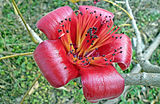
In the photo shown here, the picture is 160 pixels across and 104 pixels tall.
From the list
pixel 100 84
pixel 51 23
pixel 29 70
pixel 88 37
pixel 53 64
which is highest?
pixel 51 23

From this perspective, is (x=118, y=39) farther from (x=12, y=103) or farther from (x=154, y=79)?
(x=12, y=103)

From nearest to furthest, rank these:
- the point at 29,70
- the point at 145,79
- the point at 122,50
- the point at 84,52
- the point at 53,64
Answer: the point at 53,64, the point at 145,79, the point at 122,50, the point at 84,52, the point at 29,70

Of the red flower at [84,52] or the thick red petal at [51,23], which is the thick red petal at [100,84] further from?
the thick red petal at [51,23]

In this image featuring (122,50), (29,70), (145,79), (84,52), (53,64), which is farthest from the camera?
(29,70)

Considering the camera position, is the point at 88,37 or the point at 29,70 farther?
the point at 29,70

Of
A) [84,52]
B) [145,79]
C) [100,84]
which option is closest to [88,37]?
[84,52]

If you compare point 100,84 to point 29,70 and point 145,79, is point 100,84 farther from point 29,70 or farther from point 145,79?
point 29,70

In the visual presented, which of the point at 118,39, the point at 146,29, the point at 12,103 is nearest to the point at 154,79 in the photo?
the point at 118,39

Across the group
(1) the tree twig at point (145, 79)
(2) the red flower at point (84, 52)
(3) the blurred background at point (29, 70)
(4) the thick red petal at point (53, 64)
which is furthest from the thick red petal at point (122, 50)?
(3) the blurred background at point (29, 70)

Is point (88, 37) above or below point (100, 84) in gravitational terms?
above
